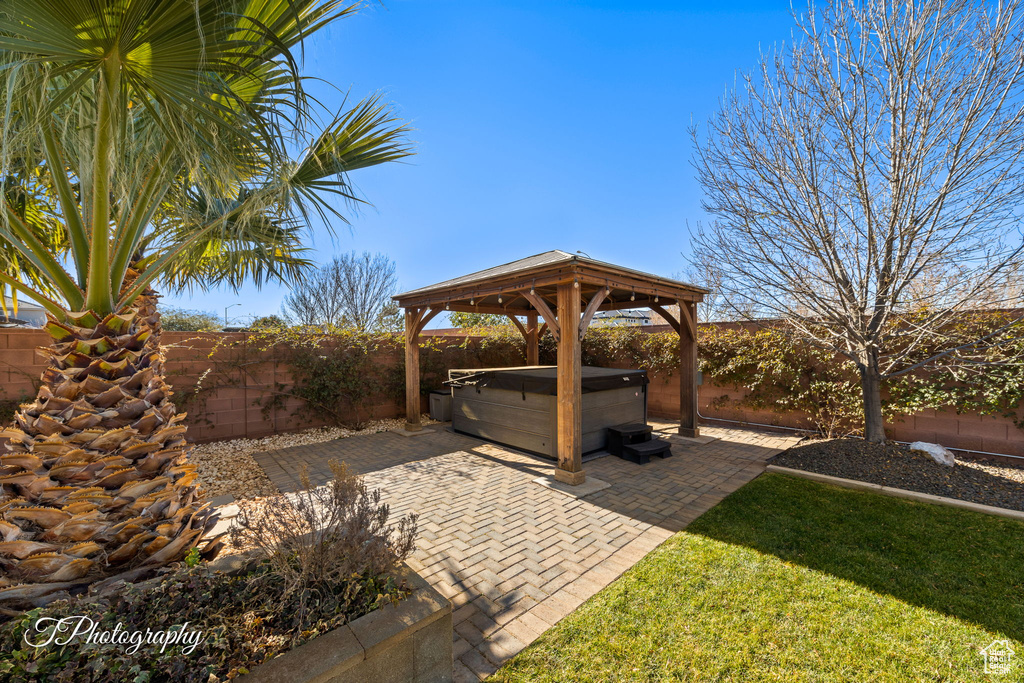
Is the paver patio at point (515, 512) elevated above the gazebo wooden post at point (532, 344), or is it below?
below

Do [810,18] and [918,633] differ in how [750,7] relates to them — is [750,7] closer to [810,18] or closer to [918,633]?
[810,18]

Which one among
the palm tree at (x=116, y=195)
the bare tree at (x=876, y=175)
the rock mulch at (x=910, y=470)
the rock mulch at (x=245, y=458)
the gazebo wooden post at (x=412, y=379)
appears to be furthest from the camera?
the gazebo wooden post at (x=412, y=379)

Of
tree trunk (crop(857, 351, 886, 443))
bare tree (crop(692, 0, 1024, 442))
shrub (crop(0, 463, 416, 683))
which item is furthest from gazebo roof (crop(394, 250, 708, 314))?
shrub (crop(0, 463, 416, 683))

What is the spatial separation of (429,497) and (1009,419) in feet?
25.8

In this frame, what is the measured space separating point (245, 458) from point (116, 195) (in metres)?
4.63

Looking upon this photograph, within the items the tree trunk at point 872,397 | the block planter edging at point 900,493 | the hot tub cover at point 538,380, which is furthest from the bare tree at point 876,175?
the hot tub cover at point 538,380

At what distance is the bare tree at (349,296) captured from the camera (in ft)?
69.6

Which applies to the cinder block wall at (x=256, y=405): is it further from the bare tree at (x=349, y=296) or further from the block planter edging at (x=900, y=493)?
the bare tree at (x=349, y=296)

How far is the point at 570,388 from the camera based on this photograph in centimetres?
480

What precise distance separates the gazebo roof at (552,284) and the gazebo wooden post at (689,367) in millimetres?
322

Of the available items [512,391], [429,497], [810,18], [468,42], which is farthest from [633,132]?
[429,497]

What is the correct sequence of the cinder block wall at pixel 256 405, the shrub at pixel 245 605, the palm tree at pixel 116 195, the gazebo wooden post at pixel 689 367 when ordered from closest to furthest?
the shrub at pixel 245 605 < the palm tree at pixel 116 195 < the cinder block wall at pixel 256 405 < the gazebo wooden post at pixel 689 367

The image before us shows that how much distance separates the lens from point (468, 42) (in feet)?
16.9
